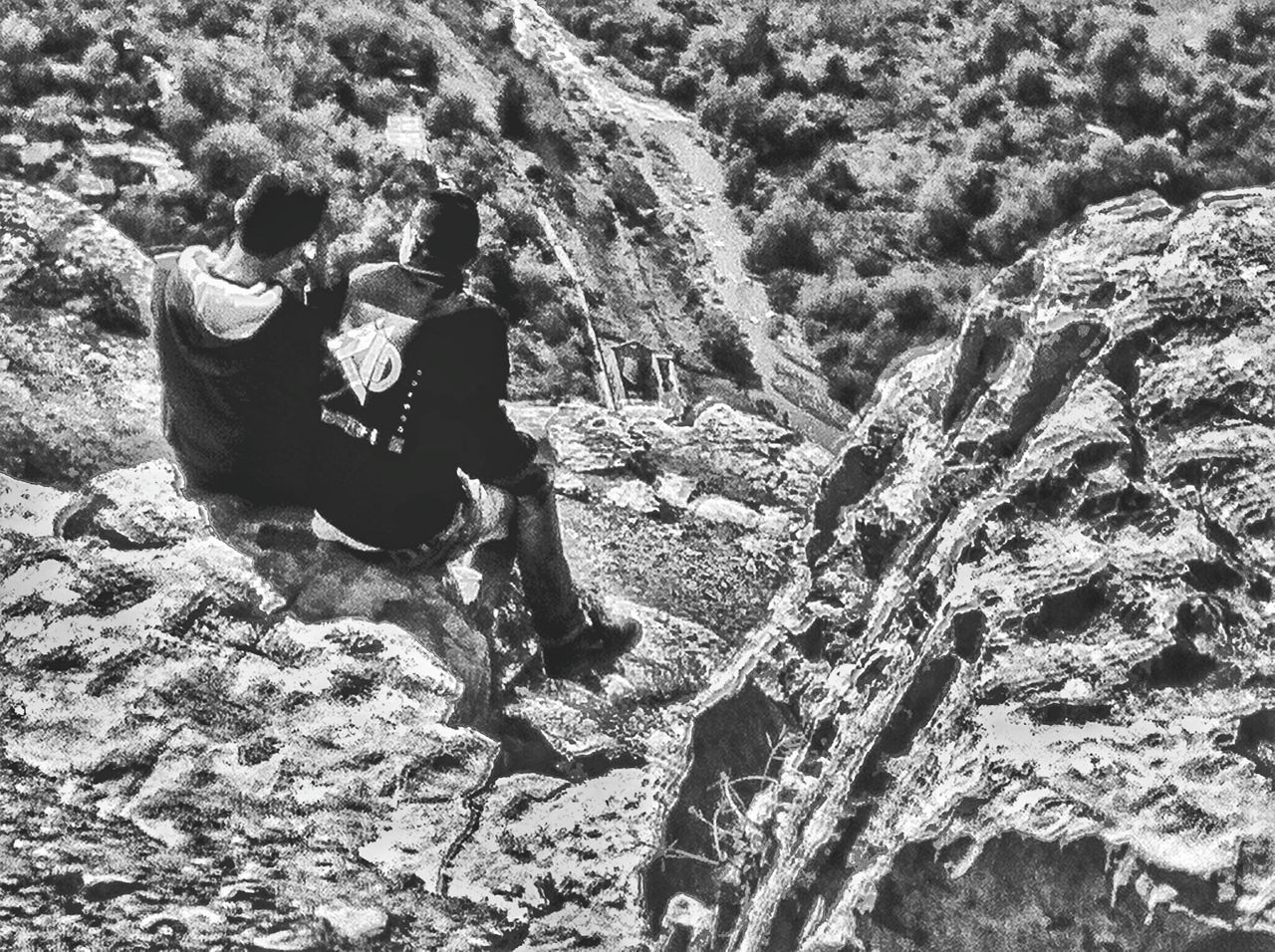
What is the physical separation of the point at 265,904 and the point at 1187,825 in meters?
2.36

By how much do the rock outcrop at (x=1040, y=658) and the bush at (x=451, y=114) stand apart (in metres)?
1.94

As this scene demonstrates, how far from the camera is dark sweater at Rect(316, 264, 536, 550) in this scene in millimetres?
5020

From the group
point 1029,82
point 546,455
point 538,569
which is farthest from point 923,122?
point 538,569

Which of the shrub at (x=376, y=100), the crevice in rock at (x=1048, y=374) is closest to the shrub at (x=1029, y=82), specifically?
the crevice in rock at (x=1048, y=374)

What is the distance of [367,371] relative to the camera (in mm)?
5008

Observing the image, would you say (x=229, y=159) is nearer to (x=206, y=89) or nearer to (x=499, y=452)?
(x=206, y=89)

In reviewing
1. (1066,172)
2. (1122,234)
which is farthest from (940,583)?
(1066,172)

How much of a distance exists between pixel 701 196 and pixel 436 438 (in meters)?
1.76

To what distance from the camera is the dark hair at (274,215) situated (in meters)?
4.95

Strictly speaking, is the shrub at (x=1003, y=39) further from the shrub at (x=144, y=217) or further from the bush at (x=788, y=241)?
the shrub at (x=144, y=217)

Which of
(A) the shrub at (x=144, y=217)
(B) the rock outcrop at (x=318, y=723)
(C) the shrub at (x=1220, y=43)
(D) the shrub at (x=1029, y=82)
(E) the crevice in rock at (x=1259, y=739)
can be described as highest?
(C) the shrub at (x=1220, y=43)

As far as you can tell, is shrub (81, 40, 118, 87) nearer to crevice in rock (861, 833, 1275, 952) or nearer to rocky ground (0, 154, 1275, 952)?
rocky ground (0, 154, 1275, 952)

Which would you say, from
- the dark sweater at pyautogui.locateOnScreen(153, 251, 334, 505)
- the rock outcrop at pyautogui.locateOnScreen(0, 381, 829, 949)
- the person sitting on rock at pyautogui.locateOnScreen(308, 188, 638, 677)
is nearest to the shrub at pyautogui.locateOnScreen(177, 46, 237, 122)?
the dark sweater at pyautogui.locateOnScreen(153, 251, 334, 505)

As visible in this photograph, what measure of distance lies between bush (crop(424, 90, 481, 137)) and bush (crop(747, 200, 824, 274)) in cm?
112
